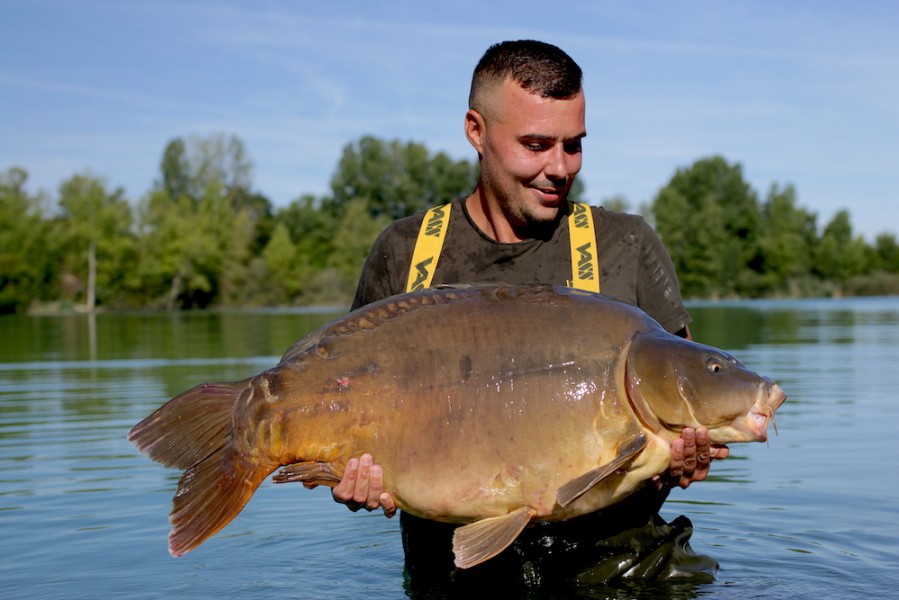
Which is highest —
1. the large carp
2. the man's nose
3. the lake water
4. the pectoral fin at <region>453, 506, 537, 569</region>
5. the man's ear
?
the man's ear

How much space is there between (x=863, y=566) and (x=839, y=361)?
1412 centimetres

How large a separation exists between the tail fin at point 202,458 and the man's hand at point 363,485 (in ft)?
0.92

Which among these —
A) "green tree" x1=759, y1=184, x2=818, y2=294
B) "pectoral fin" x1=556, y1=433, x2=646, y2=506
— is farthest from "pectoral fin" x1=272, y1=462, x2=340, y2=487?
"green tree" x1=759, y1=184, x2=818, y2=294

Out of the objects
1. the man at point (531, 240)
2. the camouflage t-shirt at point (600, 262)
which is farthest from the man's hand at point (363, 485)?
the camouflage t-shirt at point (600, 262)

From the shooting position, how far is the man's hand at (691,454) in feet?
13.1

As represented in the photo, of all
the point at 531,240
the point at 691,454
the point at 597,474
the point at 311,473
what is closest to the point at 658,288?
the point at 531,240

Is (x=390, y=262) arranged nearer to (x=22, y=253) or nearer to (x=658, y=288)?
(x=658, y=288)

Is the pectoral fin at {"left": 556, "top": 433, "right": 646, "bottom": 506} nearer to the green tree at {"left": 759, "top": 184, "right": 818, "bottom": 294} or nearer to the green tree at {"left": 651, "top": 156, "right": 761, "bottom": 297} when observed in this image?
the green tree at {"left": 651, "top": 156, "right": 761, "bottom": 297}

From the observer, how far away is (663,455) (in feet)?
13.3

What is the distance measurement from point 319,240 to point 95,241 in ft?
63.3

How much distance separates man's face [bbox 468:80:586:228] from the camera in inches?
184

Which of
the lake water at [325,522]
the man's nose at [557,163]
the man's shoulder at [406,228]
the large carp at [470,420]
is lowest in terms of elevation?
the lake water at [325,522]

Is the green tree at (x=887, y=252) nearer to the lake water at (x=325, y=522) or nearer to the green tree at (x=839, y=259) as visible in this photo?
the green tree at (x=839, y=259)

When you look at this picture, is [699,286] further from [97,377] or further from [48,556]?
[48,556]
